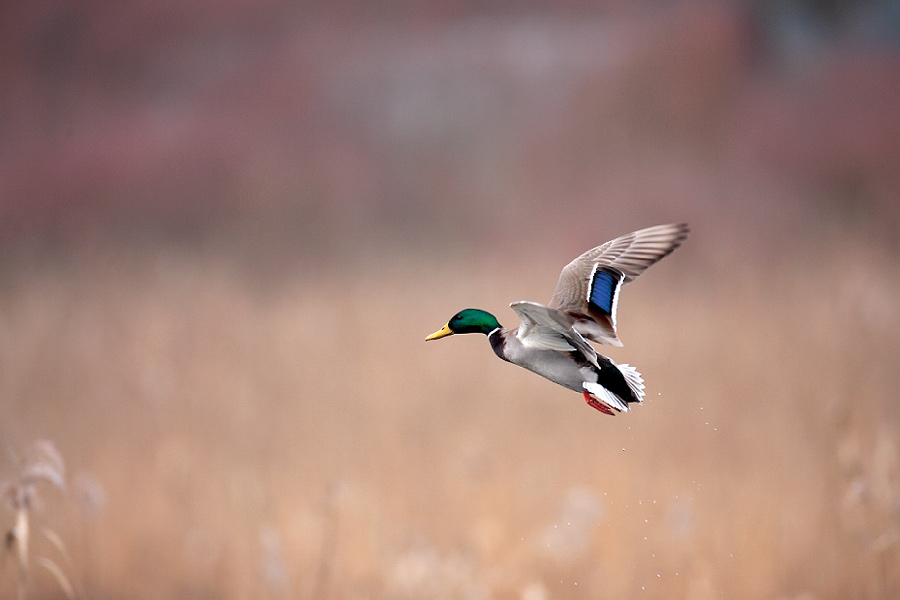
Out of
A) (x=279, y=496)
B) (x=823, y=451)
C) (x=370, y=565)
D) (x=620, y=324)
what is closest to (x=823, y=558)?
(x=823, y=451)

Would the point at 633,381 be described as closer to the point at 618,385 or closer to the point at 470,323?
the point at 618,385

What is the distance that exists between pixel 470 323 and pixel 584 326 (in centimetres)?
8

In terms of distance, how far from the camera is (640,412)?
5.27ft

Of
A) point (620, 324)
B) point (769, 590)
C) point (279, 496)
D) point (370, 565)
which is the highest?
point (620, 324)

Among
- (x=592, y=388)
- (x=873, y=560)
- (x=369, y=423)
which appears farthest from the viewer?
(x=369, y=423)

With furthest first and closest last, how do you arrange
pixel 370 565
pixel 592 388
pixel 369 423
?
pixel 369 423 → pixel 370 565 → pixel 592 388

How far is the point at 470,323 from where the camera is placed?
1.61 feet

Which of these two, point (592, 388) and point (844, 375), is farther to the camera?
point (844, 375)

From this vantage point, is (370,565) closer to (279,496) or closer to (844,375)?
(279,496)

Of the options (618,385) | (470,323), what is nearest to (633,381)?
(618,385)

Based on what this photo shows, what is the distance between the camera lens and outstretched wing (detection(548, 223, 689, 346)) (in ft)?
1.62

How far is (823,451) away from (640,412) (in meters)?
0.49

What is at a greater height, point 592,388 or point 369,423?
point 592,388

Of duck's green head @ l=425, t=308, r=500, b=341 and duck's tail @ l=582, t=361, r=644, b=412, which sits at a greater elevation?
duck's green head @ l=425, t=308, r=500, b=341
